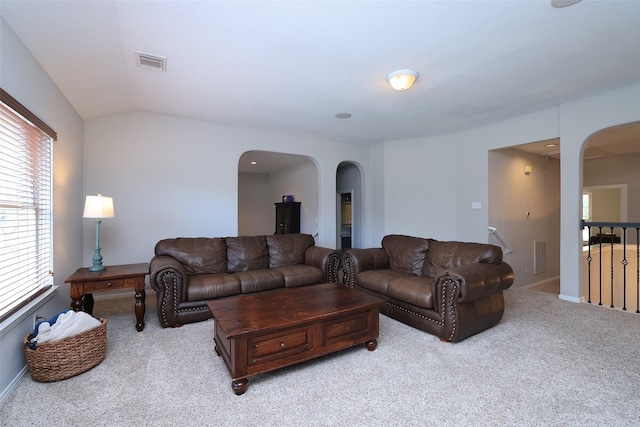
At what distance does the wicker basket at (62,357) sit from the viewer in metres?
2.00

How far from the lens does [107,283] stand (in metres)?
2.79

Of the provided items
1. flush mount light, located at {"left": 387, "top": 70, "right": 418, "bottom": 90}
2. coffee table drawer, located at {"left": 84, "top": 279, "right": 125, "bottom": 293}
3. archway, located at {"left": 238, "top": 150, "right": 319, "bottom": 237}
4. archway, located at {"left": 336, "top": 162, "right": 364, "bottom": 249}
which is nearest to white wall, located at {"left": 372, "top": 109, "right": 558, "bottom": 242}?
archway, located at {"left": 336, "top": 162, "right": 364, "bottom": 249}

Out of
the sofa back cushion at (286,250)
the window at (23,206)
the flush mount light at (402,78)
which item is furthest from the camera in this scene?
the sofa back cushion at (286,250)

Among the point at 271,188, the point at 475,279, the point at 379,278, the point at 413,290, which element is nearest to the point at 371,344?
the point at 413,290

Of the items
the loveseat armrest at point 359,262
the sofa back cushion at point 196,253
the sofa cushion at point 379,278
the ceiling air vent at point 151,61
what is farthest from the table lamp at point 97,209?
the sofa cushion at point 379,278

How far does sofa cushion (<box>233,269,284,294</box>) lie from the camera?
338 centimetres

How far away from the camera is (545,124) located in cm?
404

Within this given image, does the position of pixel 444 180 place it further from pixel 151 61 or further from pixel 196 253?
pixel 151 61

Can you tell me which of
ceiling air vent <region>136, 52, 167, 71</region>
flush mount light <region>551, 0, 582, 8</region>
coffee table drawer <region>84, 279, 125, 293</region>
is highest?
flush mount light <region>551, 0, 582, 8</region>

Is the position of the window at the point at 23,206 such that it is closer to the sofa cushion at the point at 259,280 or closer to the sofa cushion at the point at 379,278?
the sofa cushion at the point at 259,280

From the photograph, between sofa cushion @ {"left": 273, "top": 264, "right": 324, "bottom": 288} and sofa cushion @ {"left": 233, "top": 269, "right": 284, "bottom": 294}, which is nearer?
sofa cushion @ {"left": 233, "top": 269, "right": 284, "bottom": 294}

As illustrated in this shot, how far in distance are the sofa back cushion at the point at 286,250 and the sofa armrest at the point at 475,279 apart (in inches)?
83.6

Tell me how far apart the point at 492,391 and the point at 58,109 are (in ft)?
14.6

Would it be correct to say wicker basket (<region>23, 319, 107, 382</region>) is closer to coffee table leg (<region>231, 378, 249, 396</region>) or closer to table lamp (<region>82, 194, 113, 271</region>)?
table lamp (<region>82, 194, 113, 271</region>)
